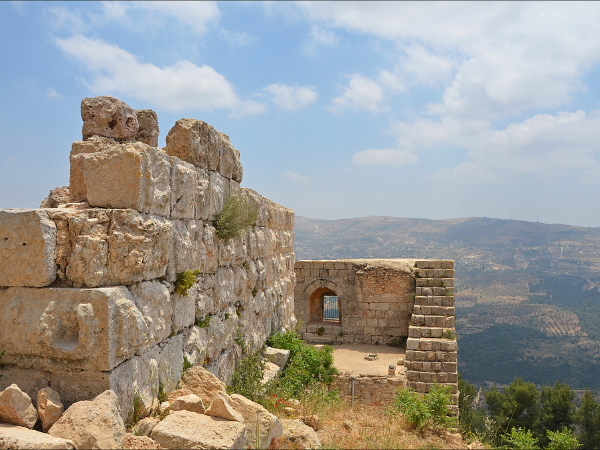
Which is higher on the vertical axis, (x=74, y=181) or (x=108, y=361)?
(x=74, y=181)

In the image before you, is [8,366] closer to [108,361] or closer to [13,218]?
[108,361]

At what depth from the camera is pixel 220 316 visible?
5637 mm

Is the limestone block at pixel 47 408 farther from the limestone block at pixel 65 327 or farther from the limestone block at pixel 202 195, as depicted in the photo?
the limestone block at pixel 202 195

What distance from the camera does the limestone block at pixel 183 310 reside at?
14.2ft

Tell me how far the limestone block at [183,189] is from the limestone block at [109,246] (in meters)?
0.64

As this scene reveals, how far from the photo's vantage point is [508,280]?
116250mm

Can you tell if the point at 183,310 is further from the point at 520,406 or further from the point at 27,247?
the point at 520,406

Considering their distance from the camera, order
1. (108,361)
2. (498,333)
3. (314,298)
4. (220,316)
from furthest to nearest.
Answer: (498,333), (314,298), (220,316), (108,361)

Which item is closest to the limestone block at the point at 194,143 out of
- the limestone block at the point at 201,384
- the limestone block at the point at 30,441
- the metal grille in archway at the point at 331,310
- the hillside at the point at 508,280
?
the limestone block at the point at 201,384

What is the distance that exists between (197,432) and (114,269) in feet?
4.62

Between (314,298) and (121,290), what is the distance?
1254 centimetres

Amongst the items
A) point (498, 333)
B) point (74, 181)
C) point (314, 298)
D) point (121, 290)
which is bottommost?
point (498, 333)

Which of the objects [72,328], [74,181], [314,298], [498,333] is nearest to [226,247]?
[74,181]

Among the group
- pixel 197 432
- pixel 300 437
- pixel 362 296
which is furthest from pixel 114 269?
pixel 362 296
